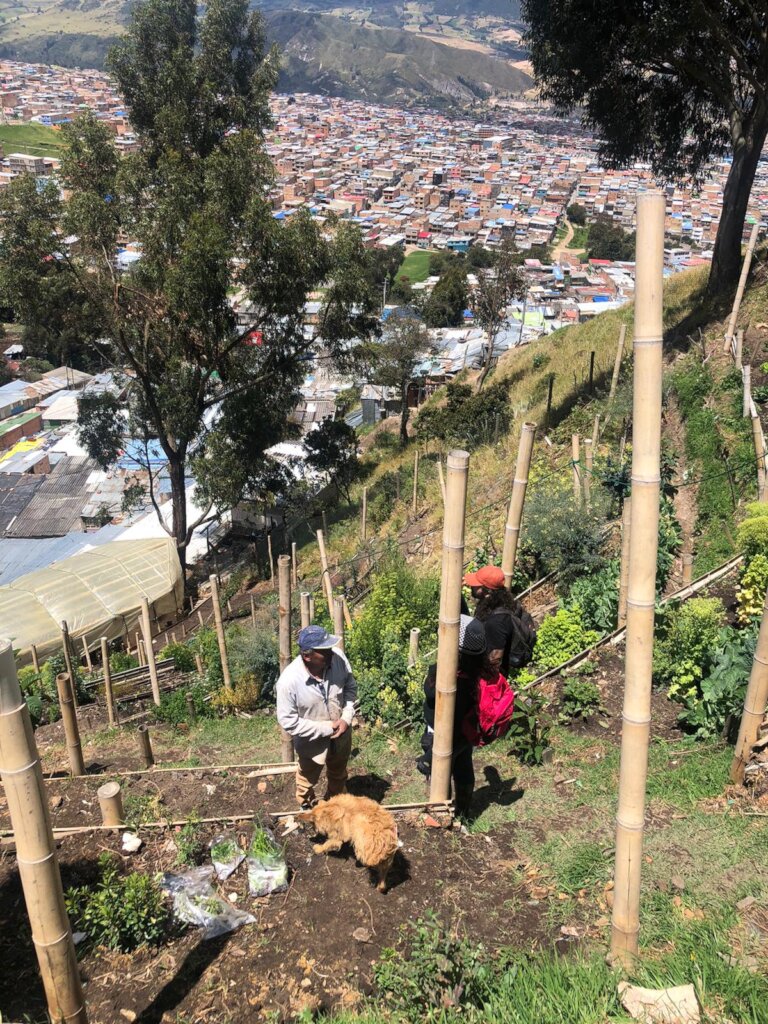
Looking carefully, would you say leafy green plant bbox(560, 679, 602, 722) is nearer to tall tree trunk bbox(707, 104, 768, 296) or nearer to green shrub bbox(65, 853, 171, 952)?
green shrub bbox(65, 853, 171, 952)

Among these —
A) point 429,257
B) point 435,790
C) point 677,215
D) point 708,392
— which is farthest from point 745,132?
point 677,215

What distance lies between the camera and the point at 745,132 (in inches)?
473

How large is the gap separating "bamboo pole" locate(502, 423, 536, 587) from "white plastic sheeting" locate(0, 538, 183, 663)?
809cm

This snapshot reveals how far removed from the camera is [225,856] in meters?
3.89

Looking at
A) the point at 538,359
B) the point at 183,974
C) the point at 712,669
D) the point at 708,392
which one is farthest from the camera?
the point at 538,359

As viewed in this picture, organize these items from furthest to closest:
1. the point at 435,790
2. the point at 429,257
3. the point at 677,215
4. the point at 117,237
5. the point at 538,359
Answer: the point at 677,215, the point at 429,257, the point at 538,359, the point at 117,237, the point at 435,790

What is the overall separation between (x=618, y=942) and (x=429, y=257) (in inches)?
2938

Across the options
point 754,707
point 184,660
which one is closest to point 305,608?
point 184,660

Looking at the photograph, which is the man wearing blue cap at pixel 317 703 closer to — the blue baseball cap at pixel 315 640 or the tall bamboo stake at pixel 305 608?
the blue baseball cap at pixel 315 640

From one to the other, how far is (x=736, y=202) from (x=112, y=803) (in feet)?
42.9

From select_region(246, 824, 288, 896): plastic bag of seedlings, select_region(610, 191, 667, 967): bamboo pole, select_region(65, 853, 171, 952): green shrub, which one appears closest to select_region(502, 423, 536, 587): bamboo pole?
select_region(246, 824, 288, 896): plastic bag of seedlings

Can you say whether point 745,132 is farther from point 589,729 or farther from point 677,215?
point 677,215

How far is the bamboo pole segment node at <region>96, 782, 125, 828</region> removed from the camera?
157 inches

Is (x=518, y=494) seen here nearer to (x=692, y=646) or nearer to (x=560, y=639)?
(x=560, y=639)
